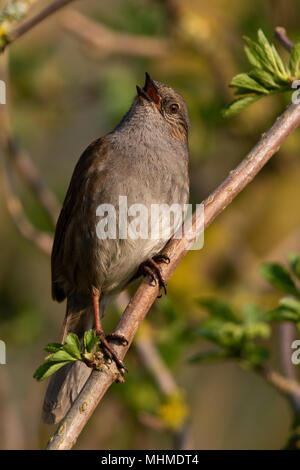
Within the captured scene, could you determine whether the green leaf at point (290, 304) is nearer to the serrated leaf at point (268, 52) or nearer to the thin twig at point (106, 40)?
the serrated leaf at point (268, 52)

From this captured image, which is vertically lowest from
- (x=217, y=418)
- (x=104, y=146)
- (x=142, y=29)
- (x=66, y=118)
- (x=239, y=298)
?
(x=217, y=418)

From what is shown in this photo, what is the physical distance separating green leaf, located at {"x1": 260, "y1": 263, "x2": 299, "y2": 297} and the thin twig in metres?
3.20

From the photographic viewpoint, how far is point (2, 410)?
17.6 feet

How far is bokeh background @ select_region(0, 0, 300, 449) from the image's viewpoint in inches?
223

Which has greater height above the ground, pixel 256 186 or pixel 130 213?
pixel 256 186

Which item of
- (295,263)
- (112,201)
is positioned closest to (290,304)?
(295,263)

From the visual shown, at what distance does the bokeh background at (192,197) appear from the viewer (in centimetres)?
565

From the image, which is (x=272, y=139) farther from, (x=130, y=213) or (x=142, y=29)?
(x=142, y=29)

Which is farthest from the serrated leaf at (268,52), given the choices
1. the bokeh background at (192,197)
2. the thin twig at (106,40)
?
the thin twig at (106,40)

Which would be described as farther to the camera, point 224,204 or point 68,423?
point 224,204
